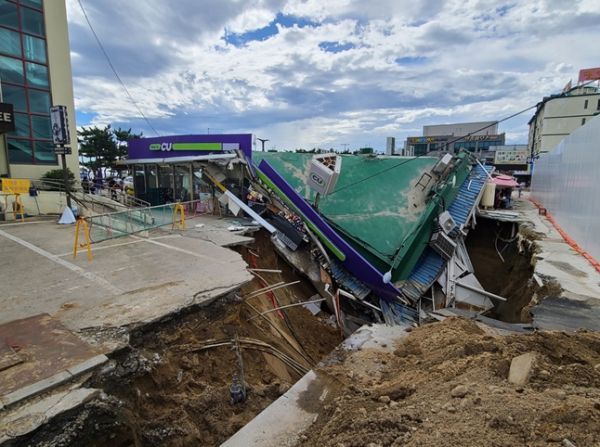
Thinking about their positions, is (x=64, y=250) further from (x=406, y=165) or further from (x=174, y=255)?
(x=406, y=165)

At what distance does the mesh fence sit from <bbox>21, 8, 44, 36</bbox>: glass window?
1626 centimetres

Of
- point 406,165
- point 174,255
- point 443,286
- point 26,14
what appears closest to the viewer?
point 174,255

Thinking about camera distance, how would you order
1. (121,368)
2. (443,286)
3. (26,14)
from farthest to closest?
(26,14)
(443,286)
(121,368)

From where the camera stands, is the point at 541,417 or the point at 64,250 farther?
the point at 64,250

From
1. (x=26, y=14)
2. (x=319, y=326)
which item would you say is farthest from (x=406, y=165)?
(x=26, y=14)

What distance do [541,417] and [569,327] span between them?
9.95ft

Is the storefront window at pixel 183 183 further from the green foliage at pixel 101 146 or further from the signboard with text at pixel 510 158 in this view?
the signboard with text at pixel 510 158

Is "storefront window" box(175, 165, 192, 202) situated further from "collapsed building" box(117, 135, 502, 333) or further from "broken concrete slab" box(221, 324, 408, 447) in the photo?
"broken concrete slab" box(221, 324, 408, 447)

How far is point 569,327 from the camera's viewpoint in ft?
14.7

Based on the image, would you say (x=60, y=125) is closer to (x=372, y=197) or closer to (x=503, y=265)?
(x=372, y=197)

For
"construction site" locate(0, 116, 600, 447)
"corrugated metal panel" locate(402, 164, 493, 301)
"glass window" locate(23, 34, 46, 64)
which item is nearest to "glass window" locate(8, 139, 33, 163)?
"glass window" locate(23, 34, 46, 64)

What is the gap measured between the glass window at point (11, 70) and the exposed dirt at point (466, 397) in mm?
22229

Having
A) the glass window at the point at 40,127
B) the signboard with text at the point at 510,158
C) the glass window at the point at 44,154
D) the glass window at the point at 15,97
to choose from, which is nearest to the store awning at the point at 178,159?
the glass window at the point at 44,154

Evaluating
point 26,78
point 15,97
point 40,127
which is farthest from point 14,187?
point 26,78
